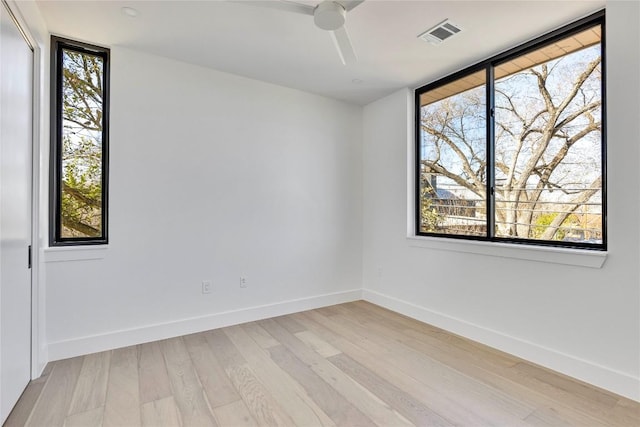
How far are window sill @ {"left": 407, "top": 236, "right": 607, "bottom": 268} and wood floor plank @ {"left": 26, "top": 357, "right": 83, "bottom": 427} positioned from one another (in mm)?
3143

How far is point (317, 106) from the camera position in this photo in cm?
384

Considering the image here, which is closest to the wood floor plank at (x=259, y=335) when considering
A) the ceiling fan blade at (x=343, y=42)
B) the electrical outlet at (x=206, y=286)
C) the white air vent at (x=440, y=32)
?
the electrical outlet at (x=206, y=286)

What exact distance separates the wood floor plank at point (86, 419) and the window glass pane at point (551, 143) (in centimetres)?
320

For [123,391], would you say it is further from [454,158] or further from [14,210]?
[454,158]

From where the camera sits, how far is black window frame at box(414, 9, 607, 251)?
7.22ft

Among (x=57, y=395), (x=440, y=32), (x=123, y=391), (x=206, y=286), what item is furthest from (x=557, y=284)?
(x=57, y=395)

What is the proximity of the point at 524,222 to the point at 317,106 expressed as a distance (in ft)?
8.21

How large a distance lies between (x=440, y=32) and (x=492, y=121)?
3.15 ft

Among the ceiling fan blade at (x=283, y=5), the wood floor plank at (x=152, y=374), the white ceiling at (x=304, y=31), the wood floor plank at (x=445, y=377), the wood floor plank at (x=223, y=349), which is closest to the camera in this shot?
the ceiling fan blade at (x=283, y=5)

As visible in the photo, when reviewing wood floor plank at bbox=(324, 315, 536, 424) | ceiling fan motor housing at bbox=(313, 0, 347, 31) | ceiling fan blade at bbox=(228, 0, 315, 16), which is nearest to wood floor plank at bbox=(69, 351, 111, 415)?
wood floor plank at bbox=(324, 315, 536, 424)

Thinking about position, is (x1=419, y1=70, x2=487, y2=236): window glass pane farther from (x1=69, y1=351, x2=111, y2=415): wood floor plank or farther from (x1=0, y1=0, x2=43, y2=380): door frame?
(x1=0, y1=0, x2=43, y2=380): door frame

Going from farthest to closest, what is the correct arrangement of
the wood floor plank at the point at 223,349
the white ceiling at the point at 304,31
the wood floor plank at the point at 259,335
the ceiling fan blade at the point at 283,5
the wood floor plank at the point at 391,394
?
the wood floor plank at the point at 259,335, the wood floor plank at the point at 223,349, the white ceiling at the point at 304,31, the wood floor plank at the point at 391,394, the ceiling fan blade at the point at 283,5

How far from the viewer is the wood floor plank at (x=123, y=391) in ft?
5.85

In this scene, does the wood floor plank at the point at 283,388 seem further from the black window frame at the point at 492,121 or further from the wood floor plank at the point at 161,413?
the black window frame at the point at 492,121
